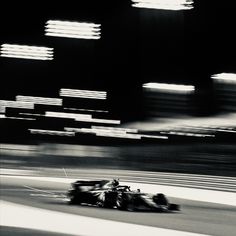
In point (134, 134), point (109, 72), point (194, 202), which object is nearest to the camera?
point (194, 202)

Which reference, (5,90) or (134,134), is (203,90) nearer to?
(134,134)

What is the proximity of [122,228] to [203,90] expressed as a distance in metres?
1.04

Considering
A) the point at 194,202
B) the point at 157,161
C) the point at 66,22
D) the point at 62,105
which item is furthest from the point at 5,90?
the point at 194,202

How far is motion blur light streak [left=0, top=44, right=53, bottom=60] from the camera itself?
3277 mm

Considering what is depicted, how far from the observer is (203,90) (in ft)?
9.53

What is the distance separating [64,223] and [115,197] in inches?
16.4

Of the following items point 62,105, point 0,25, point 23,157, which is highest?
point 0,25

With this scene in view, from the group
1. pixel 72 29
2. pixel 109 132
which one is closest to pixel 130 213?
pixel 109 132

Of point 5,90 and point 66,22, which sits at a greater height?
point 66,22

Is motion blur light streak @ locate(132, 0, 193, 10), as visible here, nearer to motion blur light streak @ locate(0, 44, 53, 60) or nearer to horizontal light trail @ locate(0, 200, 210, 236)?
motion blur light streak @ locate(0, 44, 53, 60)

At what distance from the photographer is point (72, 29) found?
124 inches

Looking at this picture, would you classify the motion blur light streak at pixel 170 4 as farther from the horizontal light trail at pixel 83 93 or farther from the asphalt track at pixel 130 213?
the asphalt track at pixel 130 213

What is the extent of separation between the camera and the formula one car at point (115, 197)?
9.32 ft

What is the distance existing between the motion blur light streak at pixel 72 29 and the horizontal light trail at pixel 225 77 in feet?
2.83
